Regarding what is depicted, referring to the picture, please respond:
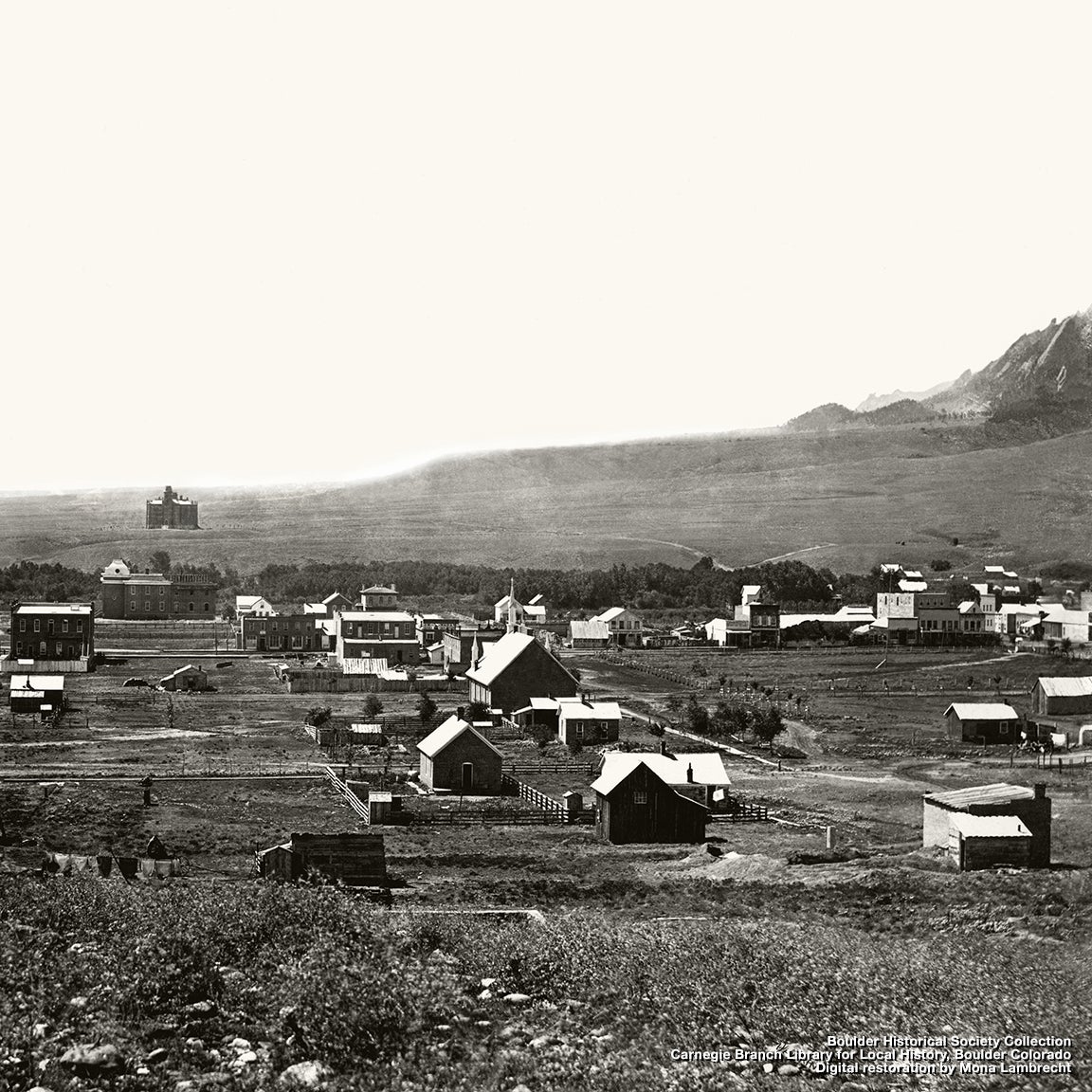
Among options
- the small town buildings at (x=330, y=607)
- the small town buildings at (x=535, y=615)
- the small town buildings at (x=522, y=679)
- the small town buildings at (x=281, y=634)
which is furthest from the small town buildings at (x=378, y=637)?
the small town buildings at (x=522, y=679)

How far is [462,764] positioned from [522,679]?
17353 millimetres

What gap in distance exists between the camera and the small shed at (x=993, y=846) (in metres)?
25.6

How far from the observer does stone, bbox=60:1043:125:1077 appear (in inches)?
474

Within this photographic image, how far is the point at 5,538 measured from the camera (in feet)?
628

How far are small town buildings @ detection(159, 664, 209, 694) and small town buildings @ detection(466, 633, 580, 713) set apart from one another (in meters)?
13.7

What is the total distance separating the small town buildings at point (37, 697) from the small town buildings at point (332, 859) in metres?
29.8

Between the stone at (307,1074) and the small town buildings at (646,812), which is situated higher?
the stone at (307,1074)

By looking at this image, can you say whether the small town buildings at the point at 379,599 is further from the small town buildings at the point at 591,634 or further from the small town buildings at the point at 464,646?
the small town buildings at the point at 464,646

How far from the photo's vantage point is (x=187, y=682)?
61.8m

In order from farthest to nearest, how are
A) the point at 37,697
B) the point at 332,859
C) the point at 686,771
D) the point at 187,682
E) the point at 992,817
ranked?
the point at 187,682, the point at 37,697, the point at 686,771, the point at 992,817, the point at 332,859

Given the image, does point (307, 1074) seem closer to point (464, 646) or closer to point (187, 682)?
point (187, 682)

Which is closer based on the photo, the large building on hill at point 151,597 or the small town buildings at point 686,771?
the small town buildings at point 686,771

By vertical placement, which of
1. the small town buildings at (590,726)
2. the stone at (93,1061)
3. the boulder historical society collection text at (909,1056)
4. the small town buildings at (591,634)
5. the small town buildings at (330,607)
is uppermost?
the stone at (93,1061)

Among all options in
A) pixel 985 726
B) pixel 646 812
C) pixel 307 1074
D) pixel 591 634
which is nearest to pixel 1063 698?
pixel 985 726
